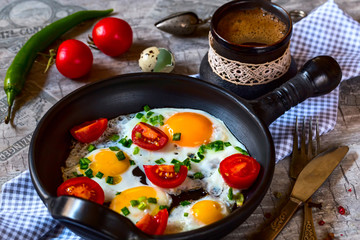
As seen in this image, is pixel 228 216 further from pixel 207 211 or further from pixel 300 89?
pixel 300 89

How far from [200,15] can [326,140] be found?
1.45 metres

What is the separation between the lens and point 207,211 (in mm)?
2129

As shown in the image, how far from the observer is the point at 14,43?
3.40 meters

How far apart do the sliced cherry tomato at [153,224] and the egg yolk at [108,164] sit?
347mm

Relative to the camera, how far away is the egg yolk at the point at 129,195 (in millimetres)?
2176

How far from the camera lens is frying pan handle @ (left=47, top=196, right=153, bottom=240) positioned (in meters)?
1.81

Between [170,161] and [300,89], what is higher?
[300,89]

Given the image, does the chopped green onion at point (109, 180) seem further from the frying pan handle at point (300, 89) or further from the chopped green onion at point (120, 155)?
the frying pan handle at point (300, 89)

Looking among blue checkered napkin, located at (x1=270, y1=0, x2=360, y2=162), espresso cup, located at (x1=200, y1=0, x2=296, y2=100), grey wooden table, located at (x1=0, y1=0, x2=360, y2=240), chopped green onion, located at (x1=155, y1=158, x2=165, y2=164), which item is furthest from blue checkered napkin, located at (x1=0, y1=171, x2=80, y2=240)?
blue checkered napkin, located at (x1=270, y1=0, x2=360, y2=162)

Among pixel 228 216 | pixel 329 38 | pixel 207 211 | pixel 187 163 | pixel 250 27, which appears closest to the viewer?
pixel 228 216

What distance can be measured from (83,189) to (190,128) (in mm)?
636

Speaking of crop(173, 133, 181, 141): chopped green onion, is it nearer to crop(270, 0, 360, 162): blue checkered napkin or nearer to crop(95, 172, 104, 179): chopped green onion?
crop(95, 172, 104, 179): chopped green onion

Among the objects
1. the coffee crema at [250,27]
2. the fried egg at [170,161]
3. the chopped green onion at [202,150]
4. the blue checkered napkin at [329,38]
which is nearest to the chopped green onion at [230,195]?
the fried egg at [170,161]

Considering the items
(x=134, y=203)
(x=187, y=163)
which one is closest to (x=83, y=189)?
(x=134, y=203)
